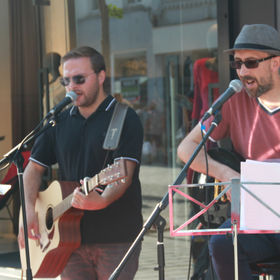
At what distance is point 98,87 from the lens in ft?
11.4

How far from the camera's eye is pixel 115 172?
2.94 meters

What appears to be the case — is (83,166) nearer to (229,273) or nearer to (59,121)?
(59,121)

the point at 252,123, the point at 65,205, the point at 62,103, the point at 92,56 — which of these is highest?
the point at 92,56

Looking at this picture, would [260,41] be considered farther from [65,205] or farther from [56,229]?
[56,229]

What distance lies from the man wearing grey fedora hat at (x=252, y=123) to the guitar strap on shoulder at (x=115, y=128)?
405 millimetres

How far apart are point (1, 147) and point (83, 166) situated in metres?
2.91

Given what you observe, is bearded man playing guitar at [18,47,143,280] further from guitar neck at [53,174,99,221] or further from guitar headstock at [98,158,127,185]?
guitar headstock at [98,158,127,185]

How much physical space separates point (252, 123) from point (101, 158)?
777 millimetres

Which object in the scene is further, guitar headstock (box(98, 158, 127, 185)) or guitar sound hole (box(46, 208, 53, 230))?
guitar sound hole (box(46, 208, 53, 230))

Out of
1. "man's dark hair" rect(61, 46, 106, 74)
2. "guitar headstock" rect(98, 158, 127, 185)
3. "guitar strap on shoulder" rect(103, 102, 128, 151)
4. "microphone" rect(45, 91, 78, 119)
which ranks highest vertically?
"man's dark hair" rect(61, 46, 106, 74)

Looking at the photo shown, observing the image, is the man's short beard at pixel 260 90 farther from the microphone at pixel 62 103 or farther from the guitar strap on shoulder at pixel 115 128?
the microphone at pixel 62 103

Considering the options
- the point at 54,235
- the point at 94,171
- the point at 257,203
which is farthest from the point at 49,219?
the point at 257,203

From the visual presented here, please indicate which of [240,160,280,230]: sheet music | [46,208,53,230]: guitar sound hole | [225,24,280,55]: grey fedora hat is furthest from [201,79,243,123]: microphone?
[46,208,53,230]: guitar sound hole

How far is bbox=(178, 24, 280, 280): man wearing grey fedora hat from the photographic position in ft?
10.3
